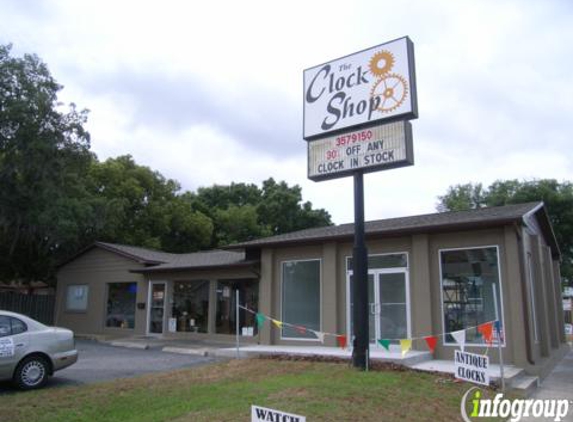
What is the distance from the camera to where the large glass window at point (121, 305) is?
21750mm

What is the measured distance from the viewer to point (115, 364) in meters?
12.8

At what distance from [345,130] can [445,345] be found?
5.95m

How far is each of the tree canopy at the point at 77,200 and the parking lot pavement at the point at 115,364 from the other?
751 cm

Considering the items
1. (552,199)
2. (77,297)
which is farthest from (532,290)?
(552,199)

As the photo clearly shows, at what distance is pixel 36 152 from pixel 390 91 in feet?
48.4

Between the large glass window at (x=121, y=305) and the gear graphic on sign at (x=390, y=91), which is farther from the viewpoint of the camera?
the large glass window at (x=121, y=305)

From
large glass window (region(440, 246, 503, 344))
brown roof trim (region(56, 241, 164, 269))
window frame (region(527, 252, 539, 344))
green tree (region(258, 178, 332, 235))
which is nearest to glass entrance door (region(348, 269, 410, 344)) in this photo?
large glass window (region(440, 246, 503, 344))

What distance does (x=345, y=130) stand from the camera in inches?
475

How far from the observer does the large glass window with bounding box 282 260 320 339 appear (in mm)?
15633

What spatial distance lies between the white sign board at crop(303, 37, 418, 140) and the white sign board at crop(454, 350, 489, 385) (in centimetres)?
516

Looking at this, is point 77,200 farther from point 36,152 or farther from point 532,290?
point 532,290

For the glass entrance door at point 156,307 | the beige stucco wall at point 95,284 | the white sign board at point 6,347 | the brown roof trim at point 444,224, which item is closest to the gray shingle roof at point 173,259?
the beige stucco wall at point 95,284

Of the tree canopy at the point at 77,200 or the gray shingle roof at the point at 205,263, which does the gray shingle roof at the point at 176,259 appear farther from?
the tree canopy at the point at 77,200

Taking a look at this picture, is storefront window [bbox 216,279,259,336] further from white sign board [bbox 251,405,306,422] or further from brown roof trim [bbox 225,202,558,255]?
white sign board [bbox 251,405,306,422]
